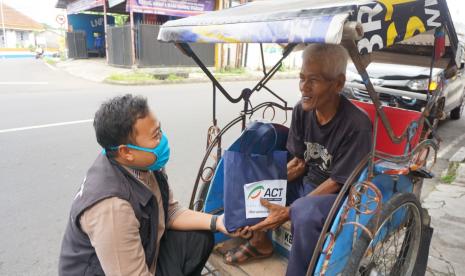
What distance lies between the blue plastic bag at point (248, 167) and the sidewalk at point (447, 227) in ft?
4.56

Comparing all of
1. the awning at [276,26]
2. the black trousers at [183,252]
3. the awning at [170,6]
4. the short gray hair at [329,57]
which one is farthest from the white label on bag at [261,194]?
the awning at [170,6]

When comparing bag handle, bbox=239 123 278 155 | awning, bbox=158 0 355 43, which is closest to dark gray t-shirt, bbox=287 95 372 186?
bag handle, bbox=239 123 278 155

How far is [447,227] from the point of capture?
3072mm

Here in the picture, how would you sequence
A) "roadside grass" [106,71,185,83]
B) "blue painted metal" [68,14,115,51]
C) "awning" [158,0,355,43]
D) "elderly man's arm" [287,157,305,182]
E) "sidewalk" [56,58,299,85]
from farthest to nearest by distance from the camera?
"blue painted metal" [68,14,115,51], "sidewalk" [56,58,299,85], "roadside grass" [106,71,185,83], "elderly man's arm" [287,157,305,182], "awning" [158,0,355,43]

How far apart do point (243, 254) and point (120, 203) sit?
0.95m

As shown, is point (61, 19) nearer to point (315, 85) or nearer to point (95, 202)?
point (315, 85)

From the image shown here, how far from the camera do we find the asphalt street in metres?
2.84

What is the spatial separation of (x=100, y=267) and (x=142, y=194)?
1.10 feet

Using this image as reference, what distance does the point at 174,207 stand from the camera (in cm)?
208

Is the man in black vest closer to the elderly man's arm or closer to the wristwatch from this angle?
the wristwatch

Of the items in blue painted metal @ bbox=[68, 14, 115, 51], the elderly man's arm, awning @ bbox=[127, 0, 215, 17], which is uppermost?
awning @ bbox=[127, 0, 215, 17]

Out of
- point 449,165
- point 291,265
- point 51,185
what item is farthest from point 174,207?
point 449,165

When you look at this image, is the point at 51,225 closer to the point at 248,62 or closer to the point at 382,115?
the point at 382,115

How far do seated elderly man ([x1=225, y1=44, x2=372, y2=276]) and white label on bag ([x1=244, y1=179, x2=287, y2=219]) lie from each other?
0.05 metres
